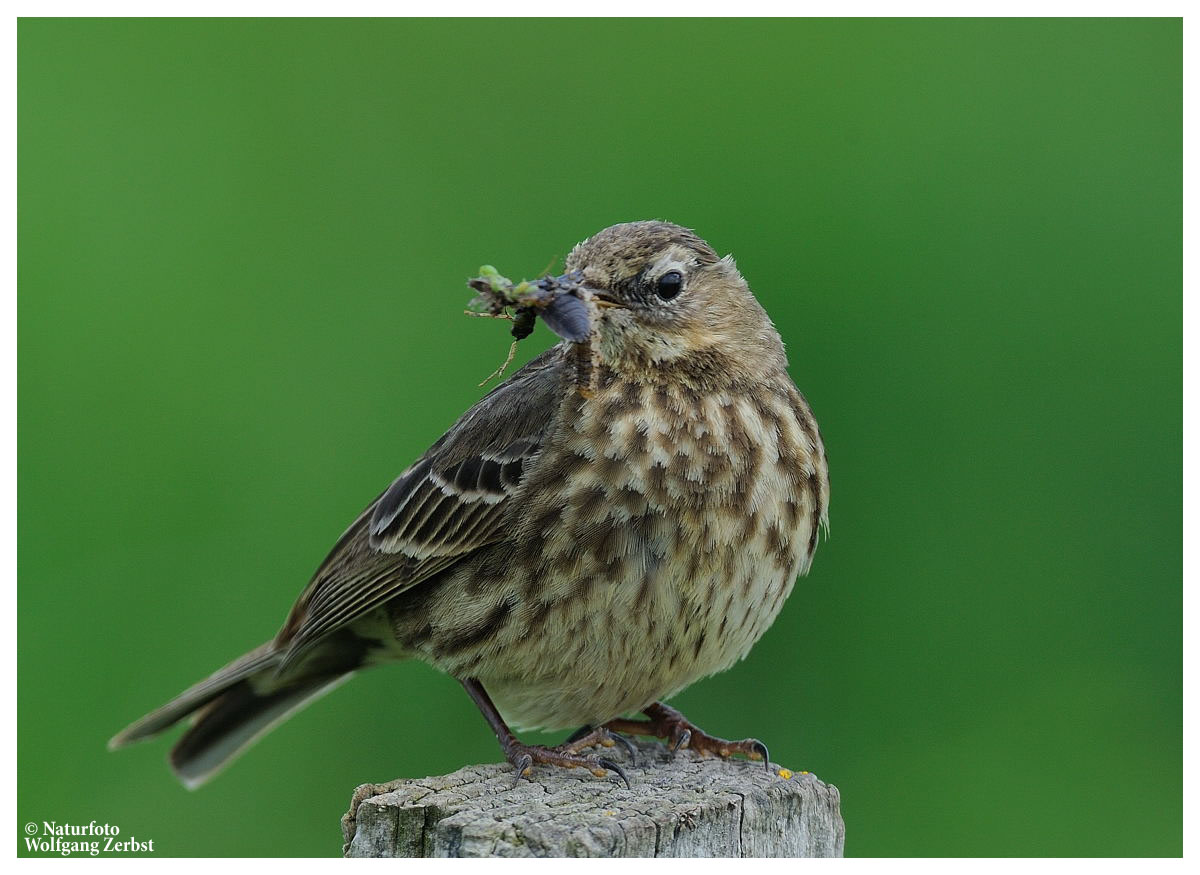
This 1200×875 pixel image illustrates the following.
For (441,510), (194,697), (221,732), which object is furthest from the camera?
(221,732)

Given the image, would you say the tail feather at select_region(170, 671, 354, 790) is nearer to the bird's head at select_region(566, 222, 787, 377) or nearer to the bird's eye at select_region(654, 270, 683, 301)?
the bird's head at select_region(566, 222, 787, 377)

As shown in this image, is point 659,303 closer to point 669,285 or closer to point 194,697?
point 669,285

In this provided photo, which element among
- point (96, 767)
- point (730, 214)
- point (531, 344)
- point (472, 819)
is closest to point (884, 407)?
point (730, 214)

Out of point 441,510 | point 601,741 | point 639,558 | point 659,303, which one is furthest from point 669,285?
point 601,741

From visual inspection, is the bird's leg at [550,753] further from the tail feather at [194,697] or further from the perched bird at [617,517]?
the tail feather at [194,697]

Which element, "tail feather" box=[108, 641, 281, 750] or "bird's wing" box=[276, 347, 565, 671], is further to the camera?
"tail feather" box=[108, 641, 281, 750]

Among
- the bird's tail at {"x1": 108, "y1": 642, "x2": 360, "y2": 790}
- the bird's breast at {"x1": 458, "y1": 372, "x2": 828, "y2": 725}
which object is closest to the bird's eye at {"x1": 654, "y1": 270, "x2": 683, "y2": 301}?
the bird's breast at {"x1": 458, "y1": 372, "x2": 828, "y2": 725}

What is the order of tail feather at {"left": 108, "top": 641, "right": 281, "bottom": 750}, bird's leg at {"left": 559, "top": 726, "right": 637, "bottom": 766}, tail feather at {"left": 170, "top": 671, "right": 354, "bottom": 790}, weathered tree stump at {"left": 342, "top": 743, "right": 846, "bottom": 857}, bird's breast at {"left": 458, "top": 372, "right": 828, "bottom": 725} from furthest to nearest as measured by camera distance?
tail feather at {"left": 170, "top": 671, "right": 354, "bottom": 790} → tail feather at {"left": 108, "top": 641, "right": 281, "bottom": 750} → bird's leg at {"left": 559, "top": 726, "right": 637, "bottom": 766} → bird's breast at {"left": 458, "top": 372, "right": 828, "bottom": 725} → weathered tree stump at {"left": 342, "top": 743, "right": 846, "bottom": 857}
